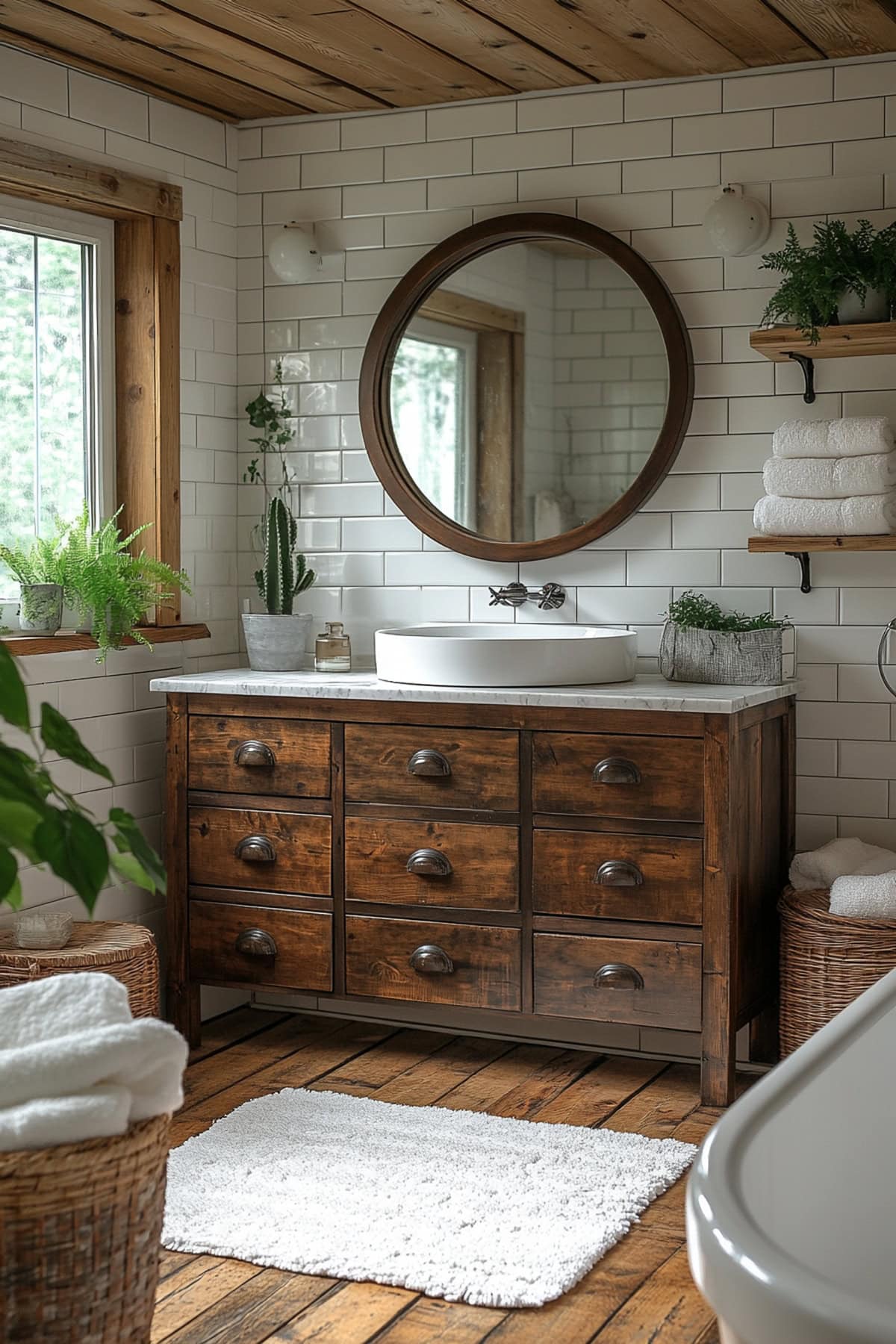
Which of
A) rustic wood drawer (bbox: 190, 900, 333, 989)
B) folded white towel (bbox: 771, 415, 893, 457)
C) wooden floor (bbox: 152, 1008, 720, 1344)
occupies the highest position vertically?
folded white towel (bbox: 771, 415, 893, 457)

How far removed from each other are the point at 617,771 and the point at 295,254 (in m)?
1.74

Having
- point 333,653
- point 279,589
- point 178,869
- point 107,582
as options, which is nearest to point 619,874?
point 333,653

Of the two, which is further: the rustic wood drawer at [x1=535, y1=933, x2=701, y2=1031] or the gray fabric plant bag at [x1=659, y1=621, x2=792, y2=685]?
the gray fabric plant bag at [x1=659, y1=621, x2=792, y2=685]

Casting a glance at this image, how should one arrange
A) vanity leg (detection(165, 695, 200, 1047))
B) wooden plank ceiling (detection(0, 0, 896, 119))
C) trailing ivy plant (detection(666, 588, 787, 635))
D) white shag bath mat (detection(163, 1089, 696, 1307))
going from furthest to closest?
vanity leg (detection(165, 695, 200, 1047)), trailing ivy plant (detection(666, 588, 787, 635)), wooden plank ceiling (detection(0, 0, 896, 119)), white shag bath mat (detection(163, 1089, 696, 1307))

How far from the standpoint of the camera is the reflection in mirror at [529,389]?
3846 millimetres

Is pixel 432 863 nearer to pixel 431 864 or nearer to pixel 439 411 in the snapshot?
pixel 431 864

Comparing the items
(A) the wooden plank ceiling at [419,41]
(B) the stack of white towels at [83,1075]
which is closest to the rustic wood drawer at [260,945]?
(B) the stack of white towels at [83,1075]

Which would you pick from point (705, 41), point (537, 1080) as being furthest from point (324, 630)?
point (705, 41)

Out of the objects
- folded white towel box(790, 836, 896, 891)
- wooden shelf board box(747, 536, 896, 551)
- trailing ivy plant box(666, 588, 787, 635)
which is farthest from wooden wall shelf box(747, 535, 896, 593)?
folded white towel box(790, 836, 896, 891)

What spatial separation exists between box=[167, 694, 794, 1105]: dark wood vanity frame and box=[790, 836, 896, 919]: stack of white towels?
102 mm

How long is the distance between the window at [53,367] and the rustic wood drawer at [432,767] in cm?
98

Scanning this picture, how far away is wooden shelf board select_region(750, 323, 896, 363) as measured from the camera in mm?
3381

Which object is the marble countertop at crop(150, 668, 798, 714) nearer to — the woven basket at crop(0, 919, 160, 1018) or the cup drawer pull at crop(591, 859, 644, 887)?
the cup drawer pull at crop(591, 859, 644, 887)

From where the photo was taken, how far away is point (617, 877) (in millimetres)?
3367
